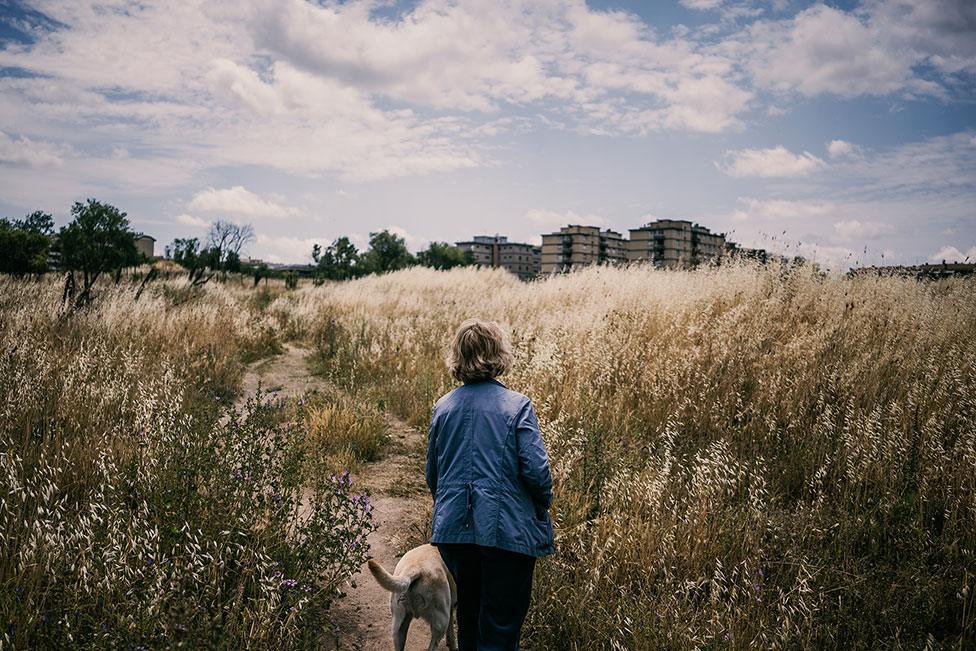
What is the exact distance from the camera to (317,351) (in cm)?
1072

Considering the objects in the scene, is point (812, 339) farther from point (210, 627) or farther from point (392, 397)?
point (210, 627)

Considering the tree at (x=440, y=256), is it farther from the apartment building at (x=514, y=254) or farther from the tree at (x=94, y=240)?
the tree at (x=94, y=240)

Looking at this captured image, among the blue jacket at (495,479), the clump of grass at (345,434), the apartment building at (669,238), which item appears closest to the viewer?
the blue jacket at (495,479)

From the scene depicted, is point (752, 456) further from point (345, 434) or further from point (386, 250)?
point (386, 250)

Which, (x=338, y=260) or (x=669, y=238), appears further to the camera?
(x=669, y=238)

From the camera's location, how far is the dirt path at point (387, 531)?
9.57 feet

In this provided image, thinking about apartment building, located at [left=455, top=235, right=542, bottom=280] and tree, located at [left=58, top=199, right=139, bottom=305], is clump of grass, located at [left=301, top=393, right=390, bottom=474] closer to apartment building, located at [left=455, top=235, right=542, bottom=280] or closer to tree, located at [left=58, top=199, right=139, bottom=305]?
tree, located at [left=58, top=199, right=139, bottom=305]

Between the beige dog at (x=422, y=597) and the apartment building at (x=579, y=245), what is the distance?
89.0 m

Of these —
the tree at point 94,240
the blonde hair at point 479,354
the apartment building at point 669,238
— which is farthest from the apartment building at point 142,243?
the apartment building at point 669,238

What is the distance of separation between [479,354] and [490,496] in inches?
28.6

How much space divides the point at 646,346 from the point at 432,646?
16.8 feet

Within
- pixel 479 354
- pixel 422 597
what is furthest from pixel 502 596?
pixel 479 354

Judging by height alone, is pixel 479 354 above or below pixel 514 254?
below

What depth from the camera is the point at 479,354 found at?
2619 millimetres
